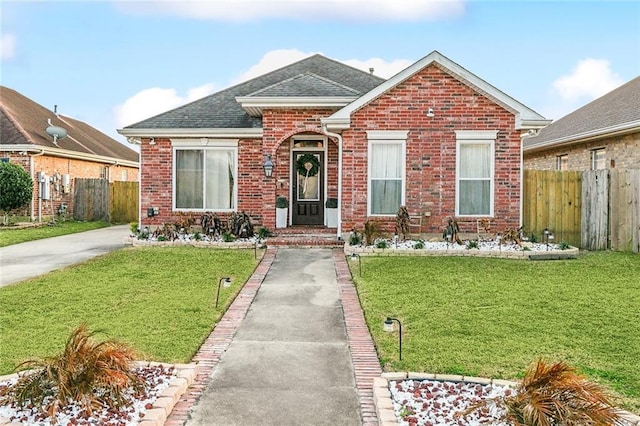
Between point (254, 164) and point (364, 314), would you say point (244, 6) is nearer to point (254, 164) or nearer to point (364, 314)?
point (254, 164)

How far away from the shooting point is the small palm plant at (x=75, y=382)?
4184mm

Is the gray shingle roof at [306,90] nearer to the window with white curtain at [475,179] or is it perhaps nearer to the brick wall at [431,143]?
the brick wall at [431,143]

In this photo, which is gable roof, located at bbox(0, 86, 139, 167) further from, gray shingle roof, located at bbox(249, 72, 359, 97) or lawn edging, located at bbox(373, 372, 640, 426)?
lawn edging, located at bbox(373, 372, 640, 426)

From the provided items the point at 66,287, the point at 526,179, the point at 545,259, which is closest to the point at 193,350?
the point at 66,287

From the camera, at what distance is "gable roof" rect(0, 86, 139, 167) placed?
852 inches

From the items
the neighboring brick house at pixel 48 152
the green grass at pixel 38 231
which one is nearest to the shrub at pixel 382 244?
the green grass at pixel 38 231

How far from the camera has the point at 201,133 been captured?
50.1 ft

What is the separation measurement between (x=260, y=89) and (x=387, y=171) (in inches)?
229

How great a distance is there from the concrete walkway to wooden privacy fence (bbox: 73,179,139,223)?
17159mm

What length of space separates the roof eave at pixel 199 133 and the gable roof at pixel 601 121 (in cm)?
1015

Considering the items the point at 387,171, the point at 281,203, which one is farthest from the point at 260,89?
the point at 387,171

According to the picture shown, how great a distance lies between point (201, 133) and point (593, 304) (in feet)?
36.4

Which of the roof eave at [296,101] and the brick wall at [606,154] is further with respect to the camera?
the brick wall at [606,154]

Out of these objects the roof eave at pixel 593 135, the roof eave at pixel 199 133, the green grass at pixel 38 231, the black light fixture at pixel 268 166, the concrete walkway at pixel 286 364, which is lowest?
the concrete walkway at pixel 286 364
